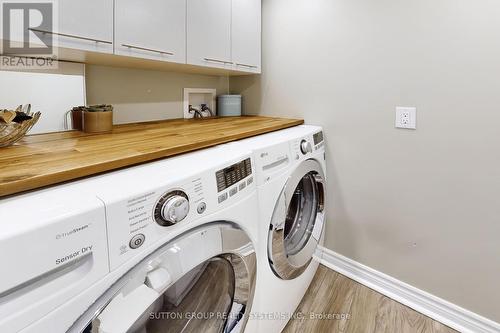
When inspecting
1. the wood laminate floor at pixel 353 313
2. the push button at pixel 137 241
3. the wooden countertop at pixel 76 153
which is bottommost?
the wood laminate floor at pixel 353 313

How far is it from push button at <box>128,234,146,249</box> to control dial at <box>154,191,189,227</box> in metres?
0.05

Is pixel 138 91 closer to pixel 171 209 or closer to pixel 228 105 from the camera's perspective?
pixel 228 105

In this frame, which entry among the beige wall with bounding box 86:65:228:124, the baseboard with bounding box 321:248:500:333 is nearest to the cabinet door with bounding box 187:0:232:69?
the beige wall with bounding box 86:65:228:124

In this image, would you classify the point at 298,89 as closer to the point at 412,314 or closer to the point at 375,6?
the point at 375,6

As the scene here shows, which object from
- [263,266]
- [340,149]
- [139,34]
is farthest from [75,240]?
[340,149]

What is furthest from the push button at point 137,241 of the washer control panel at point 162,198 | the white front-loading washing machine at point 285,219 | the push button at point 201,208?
the white front-loading washing machine at point 285,219

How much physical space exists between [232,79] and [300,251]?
4.95 ft

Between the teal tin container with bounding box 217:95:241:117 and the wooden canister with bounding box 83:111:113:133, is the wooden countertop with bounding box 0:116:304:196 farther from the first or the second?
the teal tin container with bounding box 217:95:241:117

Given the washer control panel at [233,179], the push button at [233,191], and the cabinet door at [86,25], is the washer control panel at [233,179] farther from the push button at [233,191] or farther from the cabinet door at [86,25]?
the cabinet door at [86,25]

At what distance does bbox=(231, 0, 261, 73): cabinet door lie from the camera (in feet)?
5.84

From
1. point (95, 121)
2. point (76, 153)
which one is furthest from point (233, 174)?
point (95, 121)

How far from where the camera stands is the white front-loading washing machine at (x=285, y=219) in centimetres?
108

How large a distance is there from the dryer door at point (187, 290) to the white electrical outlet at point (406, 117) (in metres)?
1.14

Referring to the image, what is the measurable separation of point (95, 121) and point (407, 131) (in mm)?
1586
